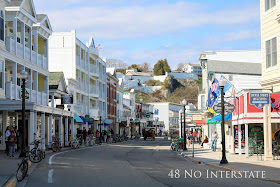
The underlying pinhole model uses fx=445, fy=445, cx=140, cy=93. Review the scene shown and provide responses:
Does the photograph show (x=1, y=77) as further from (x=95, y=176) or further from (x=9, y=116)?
(x=95, y=176)

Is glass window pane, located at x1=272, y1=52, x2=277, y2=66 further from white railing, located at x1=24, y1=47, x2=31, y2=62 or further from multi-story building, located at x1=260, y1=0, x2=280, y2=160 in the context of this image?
white railing, located at x1=24, y1=47, x2=31, y2=62

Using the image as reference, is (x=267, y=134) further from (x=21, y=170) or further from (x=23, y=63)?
(x=23, y=63)

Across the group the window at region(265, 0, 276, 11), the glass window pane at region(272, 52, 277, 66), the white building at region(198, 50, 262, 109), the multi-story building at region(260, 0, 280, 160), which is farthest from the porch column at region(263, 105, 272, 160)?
the white building at region(198, 50, 262, 109)

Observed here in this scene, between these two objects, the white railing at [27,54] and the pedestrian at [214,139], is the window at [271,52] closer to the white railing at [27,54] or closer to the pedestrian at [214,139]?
the pedestrian at [214,139]

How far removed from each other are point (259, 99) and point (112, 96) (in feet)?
182

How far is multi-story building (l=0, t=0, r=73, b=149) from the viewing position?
2891 centimetres

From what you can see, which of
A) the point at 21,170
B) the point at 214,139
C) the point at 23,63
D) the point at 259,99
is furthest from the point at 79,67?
the point at 21,170

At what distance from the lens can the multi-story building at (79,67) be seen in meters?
53.5

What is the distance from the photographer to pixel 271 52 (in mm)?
25906

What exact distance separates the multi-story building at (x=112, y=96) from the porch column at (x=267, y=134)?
51241 mm

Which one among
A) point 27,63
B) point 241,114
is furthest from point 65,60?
point 241,114

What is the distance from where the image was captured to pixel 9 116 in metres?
33.6

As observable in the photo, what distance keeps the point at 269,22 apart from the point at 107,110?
50.0m

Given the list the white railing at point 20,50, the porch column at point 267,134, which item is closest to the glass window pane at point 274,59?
the porch column at point 267,134
